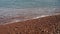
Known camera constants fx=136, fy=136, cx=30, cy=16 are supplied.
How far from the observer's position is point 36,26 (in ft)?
2.65

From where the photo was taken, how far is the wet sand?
683 millimetres

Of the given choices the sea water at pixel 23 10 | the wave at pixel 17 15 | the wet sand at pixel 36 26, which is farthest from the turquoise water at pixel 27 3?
the wet sand at pixel 36 26

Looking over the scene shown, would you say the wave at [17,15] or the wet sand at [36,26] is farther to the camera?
the wave at [17,15]

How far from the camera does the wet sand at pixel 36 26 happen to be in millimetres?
683

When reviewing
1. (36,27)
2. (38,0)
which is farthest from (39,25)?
(38,0)

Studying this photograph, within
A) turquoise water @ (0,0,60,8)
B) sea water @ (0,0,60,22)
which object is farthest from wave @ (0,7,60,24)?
turquoise water @ (0,0,60,8)

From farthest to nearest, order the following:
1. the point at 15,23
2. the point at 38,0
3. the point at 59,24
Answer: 1. the point at 38,0
2. the point at 59,24
3. the point at 15,23

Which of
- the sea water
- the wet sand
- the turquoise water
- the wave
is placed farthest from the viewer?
the turquoise water

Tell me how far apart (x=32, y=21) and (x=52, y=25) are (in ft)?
0.58

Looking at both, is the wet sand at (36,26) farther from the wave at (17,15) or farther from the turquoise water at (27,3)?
the turquoise water at (27,3)

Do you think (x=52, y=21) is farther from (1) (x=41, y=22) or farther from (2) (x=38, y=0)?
(2) (x=38, y=0)

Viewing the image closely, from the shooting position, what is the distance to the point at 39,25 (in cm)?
82

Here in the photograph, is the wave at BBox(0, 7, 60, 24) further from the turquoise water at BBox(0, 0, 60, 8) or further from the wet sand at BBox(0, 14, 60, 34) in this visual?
the turquoise water at BBox(0, 0, 60, 8)

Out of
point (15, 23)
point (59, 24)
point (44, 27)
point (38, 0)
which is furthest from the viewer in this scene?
point (38, 0)
